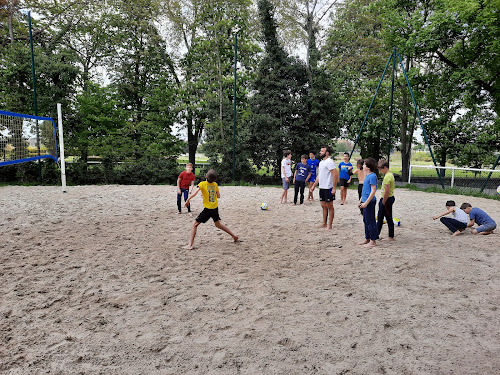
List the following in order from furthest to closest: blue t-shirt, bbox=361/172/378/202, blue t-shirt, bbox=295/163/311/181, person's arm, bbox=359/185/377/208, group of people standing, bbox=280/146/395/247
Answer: blue t-shirt, bbox=295/163/311/181
group of people standing, bbox=280/146/395/247
blue t-shirt, bbox=361/172/378/202
person's arm, bbox=359/185/377/208

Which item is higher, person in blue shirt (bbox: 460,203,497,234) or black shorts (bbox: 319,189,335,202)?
black shorts (bbox: 319,189,335,202)

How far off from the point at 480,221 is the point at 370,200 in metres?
2.93

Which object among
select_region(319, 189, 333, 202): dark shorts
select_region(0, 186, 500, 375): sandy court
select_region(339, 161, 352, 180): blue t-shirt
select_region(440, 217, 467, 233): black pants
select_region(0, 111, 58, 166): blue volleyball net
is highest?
select_region(0, 111, 58, 166): blue volleyball net

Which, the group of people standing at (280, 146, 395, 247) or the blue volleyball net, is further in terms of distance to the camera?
the blue volleyball net

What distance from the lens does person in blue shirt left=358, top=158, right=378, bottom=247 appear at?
5.72 m

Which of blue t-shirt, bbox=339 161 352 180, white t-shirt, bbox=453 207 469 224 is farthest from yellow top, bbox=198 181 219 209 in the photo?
blue t-shirt, bbox=339 161 352 180

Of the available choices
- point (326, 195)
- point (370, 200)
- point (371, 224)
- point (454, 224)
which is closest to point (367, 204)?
point (370, 200)

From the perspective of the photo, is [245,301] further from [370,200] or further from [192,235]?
[370,200]

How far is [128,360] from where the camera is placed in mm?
2887

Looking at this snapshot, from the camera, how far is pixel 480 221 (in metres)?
6.91

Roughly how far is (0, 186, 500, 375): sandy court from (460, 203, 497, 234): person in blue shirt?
241 millimetres

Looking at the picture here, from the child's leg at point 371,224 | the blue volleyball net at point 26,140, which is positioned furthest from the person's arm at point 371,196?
the blue volleyball net at point 26,140

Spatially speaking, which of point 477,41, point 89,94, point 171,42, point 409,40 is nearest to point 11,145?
point 89,94

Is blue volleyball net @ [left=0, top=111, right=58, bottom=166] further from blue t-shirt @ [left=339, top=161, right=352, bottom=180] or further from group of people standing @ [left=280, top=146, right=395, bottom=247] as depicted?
blue t-shirt @ [left=339, top=161, right=352, bottom=180]
